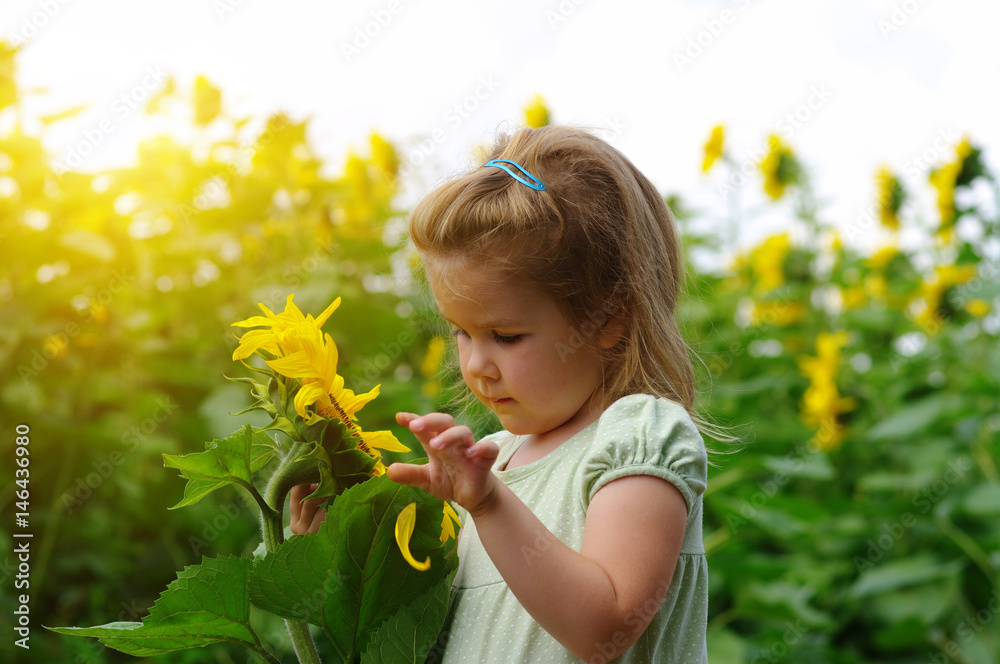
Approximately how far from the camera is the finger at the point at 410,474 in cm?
63

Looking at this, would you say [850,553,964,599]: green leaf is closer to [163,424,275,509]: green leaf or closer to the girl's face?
the girl's face

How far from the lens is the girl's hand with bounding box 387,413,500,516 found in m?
0.63

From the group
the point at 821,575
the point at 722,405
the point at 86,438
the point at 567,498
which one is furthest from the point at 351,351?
the point at 821,575

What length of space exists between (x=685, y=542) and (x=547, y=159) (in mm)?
466

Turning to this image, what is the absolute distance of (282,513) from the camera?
72 cm

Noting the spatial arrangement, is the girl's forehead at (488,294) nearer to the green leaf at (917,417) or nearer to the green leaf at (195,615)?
the green leaf at (195,615)

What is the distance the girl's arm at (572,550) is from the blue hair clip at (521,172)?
13.7 inches

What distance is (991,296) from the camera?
7.93ft

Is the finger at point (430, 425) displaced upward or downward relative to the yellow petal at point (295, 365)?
downward

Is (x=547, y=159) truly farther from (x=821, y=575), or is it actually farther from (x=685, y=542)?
(x=821, y=575)
